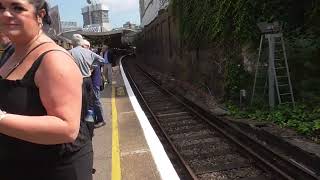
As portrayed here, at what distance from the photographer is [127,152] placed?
7.31 meters

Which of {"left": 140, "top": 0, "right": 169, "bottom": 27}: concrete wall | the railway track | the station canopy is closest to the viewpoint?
the railway track

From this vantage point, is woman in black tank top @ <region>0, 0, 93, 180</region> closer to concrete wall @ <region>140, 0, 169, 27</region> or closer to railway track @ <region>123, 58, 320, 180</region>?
railway track @ <region>123, 58, 320, 180</region>

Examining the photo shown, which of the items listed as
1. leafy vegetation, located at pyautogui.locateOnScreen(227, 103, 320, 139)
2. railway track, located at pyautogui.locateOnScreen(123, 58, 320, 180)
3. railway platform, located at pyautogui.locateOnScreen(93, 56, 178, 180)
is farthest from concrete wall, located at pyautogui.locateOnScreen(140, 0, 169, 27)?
railway platform, located at pyautogui.locateOnScreen(93, 56, 178, 180)

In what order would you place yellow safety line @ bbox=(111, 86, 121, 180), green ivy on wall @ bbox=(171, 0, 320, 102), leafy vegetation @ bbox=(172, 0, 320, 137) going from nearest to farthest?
1. yellow safety line @ bbox=(111, 86, 121, 180)
2. leafy vegetation @ bbox=(172, 0, 320, 137)
3. green ivy on wall @ bbox=(171, 0, 320, 102)

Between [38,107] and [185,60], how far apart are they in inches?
802

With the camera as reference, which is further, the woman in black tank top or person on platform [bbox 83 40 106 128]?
person on platform [bbox 83 40 106 128]

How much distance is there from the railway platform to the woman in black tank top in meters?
2.53

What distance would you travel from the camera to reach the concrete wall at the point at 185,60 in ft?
52.4

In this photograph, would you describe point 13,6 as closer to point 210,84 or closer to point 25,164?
point 25,164

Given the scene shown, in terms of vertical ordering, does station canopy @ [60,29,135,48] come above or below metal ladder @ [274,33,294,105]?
above

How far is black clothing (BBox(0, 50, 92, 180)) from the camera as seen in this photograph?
1936mm

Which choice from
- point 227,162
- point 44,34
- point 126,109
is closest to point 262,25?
point 126,109

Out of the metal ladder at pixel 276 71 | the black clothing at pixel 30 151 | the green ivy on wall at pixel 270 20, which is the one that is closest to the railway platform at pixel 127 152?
the black clothing at pixel 30 151

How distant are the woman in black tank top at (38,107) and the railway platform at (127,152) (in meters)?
2.53
